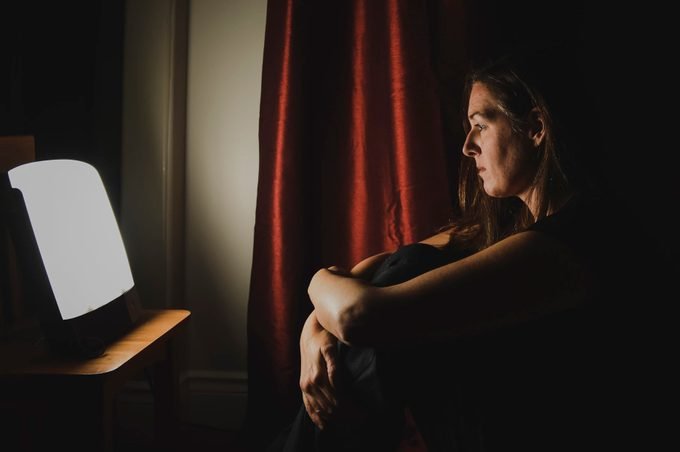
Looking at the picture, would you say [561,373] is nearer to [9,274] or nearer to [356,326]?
[356,326]

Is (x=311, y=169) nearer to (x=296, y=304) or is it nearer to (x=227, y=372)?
(x=296, y=304)

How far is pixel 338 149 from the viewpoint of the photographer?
4.97ft

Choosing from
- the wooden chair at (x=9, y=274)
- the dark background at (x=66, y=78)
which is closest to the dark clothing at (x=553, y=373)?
the wooden chair at (x=9, y=274)

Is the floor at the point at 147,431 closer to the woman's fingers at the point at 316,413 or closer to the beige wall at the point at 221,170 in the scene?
the beige wall at the point at 221,170

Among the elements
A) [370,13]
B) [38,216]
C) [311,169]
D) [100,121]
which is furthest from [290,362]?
[370,13]

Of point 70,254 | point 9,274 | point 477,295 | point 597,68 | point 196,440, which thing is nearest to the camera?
point 477,295

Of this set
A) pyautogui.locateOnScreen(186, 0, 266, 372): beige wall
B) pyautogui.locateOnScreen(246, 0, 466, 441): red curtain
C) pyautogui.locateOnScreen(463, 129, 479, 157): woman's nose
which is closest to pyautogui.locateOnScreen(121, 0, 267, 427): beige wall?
pyautogui.locateOnScreen(186, 0, 266, 372): beige wall

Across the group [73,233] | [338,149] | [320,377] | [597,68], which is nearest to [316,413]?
[320,377]

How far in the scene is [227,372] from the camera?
1685 mm

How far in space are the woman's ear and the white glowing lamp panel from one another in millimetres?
896

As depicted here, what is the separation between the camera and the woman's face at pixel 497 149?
3.22 ft

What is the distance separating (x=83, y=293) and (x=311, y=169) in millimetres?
741

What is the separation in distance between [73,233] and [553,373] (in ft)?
2.95

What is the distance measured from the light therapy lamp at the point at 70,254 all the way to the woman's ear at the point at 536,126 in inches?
35.2
